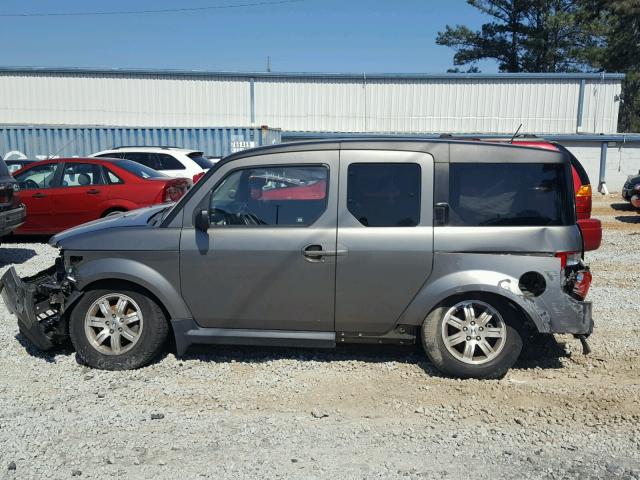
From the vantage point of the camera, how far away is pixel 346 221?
456 centimetres

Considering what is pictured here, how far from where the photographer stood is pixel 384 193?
4.58 metres

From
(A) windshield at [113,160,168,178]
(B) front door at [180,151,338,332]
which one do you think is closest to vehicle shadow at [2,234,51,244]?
(A) windshield at [113,160,168,178]

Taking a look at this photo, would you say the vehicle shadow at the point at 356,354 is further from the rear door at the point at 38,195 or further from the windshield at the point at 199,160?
the windshield at the point at 199,160

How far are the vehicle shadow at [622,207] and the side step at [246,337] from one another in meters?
15.1

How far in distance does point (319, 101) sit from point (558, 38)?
1805 cm

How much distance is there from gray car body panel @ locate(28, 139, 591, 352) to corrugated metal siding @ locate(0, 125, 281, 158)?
46.7ft

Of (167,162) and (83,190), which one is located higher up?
(167,162)

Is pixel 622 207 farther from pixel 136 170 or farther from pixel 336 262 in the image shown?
pixel 336 262

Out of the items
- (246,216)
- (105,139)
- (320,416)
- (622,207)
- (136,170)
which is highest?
(105,139)

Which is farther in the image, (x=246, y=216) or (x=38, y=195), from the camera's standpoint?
(x=38, y=195)

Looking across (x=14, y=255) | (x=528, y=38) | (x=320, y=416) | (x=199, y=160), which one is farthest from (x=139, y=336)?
(x=528, y=38)

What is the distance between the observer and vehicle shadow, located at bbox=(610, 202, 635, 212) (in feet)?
55.8

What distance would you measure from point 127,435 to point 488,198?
3063mm

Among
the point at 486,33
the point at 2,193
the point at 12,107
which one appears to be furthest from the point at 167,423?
the point at 486,33
